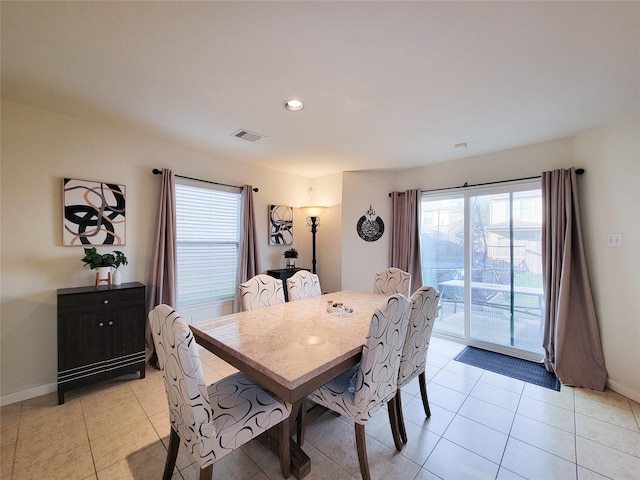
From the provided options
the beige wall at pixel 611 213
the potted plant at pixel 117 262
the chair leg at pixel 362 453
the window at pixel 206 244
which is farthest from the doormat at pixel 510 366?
the potted plant at pixel 117 262

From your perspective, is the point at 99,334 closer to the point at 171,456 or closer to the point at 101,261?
the point at 101,261

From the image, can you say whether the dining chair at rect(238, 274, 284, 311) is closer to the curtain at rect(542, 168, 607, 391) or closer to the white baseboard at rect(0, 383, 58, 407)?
the white baseboard at rect(0, 383, 58, 407)

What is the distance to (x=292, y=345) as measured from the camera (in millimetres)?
1583

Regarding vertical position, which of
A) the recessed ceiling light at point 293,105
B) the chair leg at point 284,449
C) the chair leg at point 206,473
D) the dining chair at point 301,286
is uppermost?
the recessed ceiling light at point 293,105

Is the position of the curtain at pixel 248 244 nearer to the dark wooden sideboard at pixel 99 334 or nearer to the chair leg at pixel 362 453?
the dark wooden sideboard at pixel 99 334

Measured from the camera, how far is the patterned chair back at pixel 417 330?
181 cm

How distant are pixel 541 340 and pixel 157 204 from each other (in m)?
4.73

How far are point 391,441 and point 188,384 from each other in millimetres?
1496

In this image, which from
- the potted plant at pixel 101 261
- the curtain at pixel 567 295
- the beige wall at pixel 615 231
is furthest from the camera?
the curtain at pixel 567 295

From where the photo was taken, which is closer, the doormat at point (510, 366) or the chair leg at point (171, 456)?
the chair leg at point (171, 456)

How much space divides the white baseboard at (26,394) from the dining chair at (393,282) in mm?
3323

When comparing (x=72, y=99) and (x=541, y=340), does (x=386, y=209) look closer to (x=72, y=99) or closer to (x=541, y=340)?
(x=541, y=340)

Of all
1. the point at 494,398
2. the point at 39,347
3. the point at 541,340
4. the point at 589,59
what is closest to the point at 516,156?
the point at 589,59

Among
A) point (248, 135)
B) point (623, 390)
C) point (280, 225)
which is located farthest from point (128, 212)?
point (623, 390)
